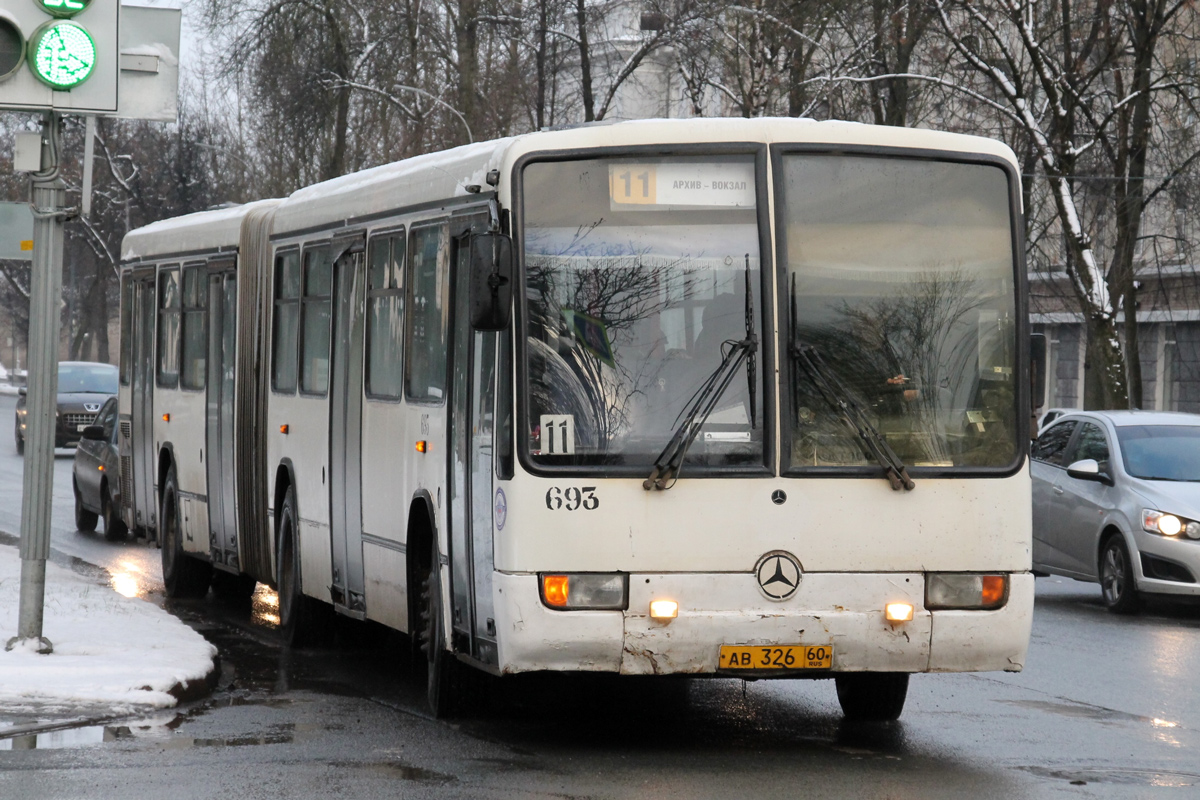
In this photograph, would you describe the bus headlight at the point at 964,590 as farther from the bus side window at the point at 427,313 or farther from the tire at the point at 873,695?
the bus side window at the point at 427,313

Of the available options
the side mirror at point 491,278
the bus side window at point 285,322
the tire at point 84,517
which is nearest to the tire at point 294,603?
the bus side window at point 285,322

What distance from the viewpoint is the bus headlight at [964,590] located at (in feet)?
27.9

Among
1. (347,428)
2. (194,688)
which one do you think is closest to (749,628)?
(194,688)

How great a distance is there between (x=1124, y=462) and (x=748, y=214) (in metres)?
8.52

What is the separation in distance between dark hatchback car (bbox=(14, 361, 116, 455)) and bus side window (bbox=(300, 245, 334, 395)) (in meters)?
24.6

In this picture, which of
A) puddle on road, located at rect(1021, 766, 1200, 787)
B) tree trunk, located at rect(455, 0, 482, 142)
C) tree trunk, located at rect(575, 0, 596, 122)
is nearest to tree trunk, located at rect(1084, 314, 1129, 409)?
tree trunk, located at rect(575, 0, 596, 122)

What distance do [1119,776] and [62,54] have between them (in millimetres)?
6032

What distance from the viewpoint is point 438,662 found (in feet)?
31.7

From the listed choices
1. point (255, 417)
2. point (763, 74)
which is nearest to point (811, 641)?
point (255, 417)

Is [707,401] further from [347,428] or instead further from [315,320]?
[315,320]

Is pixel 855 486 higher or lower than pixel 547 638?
higher

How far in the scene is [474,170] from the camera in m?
9.20

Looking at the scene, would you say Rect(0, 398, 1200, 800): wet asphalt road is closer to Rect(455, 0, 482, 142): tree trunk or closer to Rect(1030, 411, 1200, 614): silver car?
Rect(1030, 411, 1200, 614): silver car

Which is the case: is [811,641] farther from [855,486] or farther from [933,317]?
[933,317]
